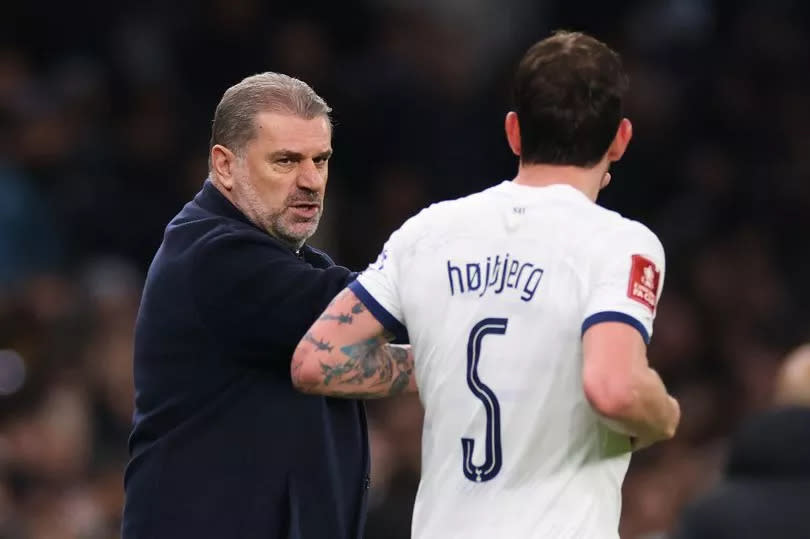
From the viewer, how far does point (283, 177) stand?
467 centimetres

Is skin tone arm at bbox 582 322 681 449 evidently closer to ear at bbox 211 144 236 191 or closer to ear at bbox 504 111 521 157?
ear at bbox 504 111 521 157

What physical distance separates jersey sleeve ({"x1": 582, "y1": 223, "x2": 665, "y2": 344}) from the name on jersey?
14 cm

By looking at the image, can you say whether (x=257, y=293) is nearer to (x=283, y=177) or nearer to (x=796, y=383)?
(x=283, y=177)

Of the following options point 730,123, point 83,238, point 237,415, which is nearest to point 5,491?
point 83,238

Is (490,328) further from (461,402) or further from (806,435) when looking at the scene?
(806,435)

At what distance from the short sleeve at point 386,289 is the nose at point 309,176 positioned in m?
0.67

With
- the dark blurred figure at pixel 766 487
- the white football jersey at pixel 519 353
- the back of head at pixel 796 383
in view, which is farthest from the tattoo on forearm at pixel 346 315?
the back of head at pixel 796 383

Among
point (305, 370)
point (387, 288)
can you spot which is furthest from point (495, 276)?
point (305, 370)

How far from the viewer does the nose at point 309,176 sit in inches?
184

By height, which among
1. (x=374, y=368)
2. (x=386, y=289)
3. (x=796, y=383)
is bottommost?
(x=796, y=383)

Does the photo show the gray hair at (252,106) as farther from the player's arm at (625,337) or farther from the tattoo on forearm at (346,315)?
the player's arm at (625,337)

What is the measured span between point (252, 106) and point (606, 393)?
4.86 ft

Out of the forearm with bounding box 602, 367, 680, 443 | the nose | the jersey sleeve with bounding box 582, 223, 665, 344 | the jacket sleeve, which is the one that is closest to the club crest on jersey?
the jersey sleeve with bounding box 582, 223, 665, 344

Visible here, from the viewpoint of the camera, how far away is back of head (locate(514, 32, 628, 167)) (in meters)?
3.87
